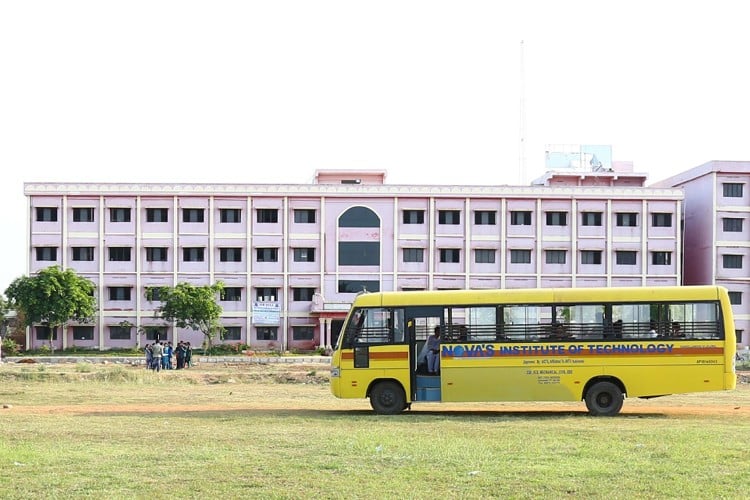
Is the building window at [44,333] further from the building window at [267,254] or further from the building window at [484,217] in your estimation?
the building window at [484,217]

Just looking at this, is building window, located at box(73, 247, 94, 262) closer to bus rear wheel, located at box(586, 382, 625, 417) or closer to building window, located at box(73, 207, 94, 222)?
building window, located at box(73, 207, 94, 222)

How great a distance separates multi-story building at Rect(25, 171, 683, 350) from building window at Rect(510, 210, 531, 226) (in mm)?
116

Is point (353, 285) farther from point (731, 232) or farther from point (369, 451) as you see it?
point (369, 451)

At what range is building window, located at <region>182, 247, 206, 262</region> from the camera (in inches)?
2945

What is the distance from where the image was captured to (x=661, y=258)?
250ft

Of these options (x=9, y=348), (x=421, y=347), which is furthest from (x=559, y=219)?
(x=421, y=347)

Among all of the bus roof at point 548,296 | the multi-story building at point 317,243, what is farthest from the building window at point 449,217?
the bus roof at point 548,296

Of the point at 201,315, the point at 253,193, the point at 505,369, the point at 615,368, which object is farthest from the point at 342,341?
the point at 253,193

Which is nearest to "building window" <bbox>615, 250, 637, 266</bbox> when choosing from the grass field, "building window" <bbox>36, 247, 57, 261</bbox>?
"building window" <bbox>36, 247, 57, 261</bbox>

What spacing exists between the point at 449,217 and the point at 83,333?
27497 millimetres

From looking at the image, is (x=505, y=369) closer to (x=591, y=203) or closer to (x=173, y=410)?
(x=173, y=410)

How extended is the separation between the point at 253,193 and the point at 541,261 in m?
21.5

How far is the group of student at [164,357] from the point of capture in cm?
4734

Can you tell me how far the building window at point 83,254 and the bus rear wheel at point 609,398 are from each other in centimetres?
5688
